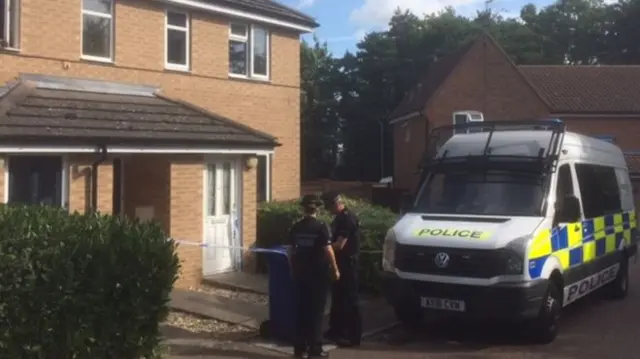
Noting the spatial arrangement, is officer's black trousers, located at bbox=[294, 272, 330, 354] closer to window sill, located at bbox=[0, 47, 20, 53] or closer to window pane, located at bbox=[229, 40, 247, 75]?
window sill, located at bbox=[0, 47, 20, 53]

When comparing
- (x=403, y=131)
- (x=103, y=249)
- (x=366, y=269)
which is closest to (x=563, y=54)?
(x=403, y=131)

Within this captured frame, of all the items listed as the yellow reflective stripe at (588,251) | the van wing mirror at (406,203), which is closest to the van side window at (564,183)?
the yellow reflective stripe at (588,251)

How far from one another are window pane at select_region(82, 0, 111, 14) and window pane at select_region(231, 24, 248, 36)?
3277mm

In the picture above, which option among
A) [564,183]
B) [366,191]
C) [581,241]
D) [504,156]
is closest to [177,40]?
[504,156]

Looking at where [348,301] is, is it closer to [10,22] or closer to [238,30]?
[10,22]

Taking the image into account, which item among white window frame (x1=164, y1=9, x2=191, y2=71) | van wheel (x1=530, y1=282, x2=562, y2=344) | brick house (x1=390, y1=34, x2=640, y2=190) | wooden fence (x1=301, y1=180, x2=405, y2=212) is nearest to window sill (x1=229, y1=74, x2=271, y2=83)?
white window frame (x1=164, y1=9, x2=191, y2=71)

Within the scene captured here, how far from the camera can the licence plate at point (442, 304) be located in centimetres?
997

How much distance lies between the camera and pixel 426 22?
6331 centimetres

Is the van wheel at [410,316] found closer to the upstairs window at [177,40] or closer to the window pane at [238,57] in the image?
the upstairs window at [177,40]

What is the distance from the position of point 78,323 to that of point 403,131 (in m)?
39.5

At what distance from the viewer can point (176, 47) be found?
16.6m

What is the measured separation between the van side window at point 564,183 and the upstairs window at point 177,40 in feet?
26.5

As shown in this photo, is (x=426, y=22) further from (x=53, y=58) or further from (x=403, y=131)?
(x=53, y=58)

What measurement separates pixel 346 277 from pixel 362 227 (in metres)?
3.74
